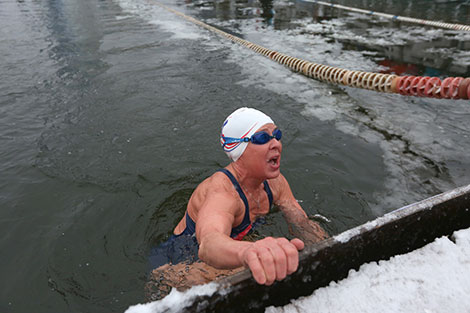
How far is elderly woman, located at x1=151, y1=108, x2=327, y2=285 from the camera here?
1920 millimetres

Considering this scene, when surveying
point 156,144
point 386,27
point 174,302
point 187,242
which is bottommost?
point 156,144

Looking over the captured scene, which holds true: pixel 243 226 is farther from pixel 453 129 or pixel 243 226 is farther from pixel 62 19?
pixel 62 19

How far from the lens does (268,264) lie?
1.44 m

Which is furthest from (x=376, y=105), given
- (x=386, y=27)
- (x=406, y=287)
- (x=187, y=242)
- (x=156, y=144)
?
(x=386, y=27)

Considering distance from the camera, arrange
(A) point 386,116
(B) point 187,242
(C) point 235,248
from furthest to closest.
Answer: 1. (A) point 386,116
2. (B) point 187,242
3. (C) point 235,248

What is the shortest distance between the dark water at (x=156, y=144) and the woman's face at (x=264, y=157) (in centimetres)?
116

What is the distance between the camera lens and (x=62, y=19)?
1515 cm

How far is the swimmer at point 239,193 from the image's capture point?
6.27 ft

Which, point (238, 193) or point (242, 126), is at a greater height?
point (242, 126)

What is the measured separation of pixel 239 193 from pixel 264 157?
0.38 metres

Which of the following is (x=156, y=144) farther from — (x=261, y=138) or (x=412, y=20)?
(x=412, y=20)

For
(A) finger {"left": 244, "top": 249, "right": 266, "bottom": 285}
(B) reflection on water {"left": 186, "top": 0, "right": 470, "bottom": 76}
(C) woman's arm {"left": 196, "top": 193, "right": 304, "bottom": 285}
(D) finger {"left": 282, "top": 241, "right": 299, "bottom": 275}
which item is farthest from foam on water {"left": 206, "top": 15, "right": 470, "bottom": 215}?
(A) finger {"left": 244, "top": 249, "right": 266, "bottom": 285}

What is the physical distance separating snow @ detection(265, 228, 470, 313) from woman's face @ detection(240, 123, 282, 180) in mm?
959

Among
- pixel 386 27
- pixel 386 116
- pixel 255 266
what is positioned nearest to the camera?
pixel 255 266
